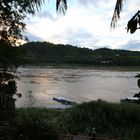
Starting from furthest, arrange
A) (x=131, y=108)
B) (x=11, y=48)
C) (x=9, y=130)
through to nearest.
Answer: (x=131, y=108)
(x=11, y=48)
(x=9, y=130)

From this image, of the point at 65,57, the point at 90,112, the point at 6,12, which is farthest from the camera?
the point at 65,57

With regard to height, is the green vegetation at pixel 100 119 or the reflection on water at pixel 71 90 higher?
the green vegetation at pixel 100 119

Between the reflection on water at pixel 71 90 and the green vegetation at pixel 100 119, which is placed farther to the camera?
the reflection on water at pixel 71 90

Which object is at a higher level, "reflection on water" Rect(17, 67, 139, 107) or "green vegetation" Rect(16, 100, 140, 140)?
"green vegetation" Rect(16, 100, 140, 140)

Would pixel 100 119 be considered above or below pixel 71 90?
above

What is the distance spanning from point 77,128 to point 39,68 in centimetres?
15431

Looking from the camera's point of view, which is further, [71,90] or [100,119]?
[71,90]

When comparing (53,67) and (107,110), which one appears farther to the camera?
(53,67)

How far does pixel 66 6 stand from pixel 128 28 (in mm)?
1269

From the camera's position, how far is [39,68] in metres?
167

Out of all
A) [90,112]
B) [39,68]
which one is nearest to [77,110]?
[90,112]

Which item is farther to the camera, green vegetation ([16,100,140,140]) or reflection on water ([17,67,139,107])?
reflection on water ([17,67,139,107])

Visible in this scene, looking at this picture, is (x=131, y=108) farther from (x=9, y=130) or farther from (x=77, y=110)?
(x=9, y=130)

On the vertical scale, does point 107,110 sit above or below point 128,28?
below
